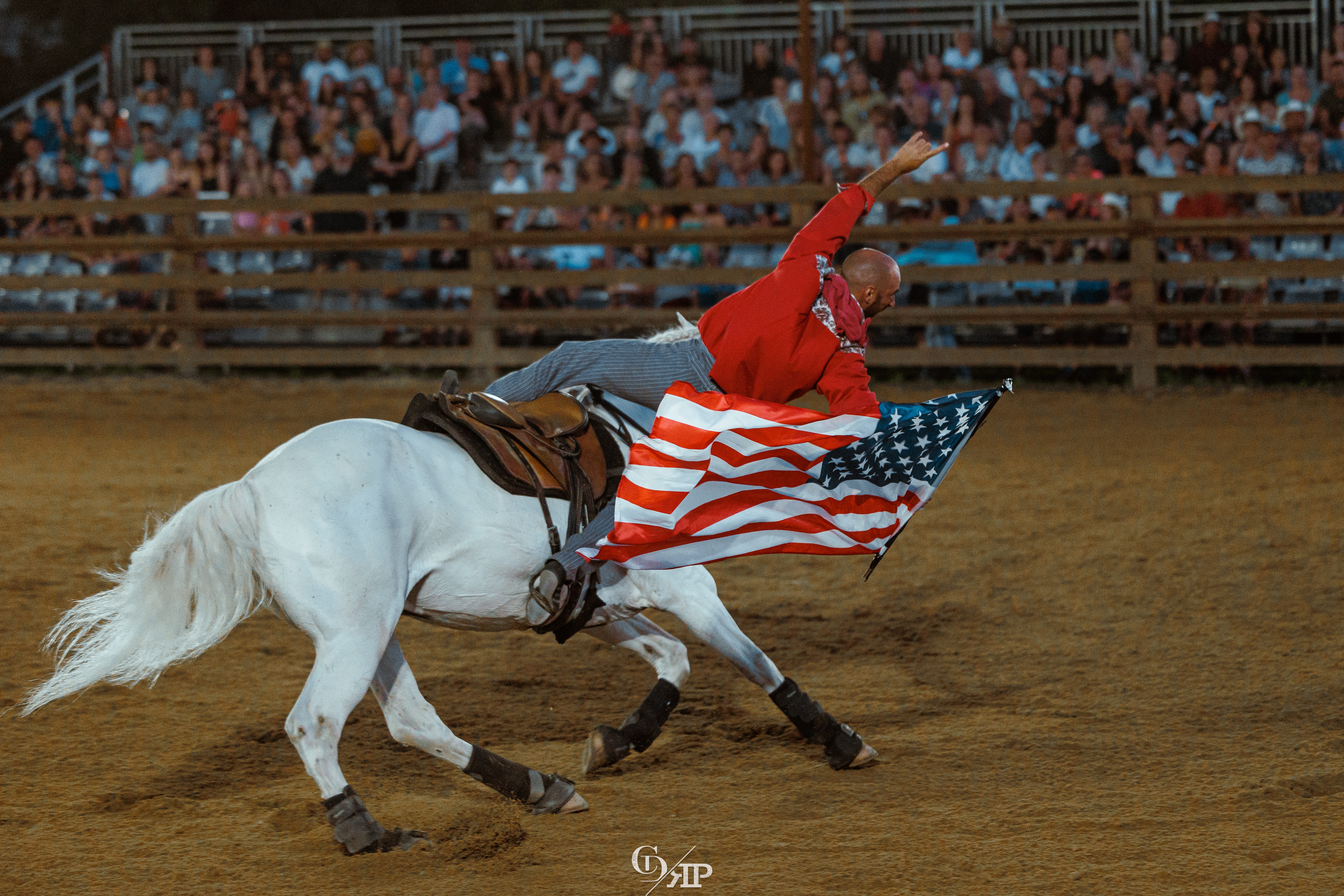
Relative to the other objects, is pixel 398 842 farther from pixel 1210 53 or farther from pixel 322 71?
pixel 322 71

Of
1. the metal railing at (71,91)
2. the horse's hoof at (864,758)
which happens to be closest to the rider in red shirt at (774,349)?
the horse's hoof at (864,758)

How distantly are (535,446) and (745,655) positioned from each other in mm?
1013

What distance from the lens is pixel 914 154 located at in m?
4.86

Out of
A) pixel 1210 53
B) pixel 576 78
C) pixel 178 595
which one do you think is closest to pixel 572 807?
pixel 178 595

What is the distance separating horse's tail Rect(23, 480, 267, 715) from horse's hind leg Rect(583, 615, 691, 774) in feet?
4.08

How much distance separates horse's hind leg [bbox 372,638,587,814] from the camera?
436cm

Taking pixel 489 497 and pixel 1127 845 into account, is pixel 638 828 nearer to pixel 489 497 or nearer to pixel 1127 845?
pixel 489 497

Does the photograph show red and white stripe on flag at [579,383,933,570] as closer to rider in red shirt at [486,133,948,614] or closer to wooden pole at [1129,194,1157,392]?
rider in red shirt at [486,133,948,614]

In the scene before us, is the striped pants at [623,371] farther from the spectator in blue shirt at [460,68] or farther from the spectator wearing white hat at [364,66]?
the spectator wearing white hat at [364,66]

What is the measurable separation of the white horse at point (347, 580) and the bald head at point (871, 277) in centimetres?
115

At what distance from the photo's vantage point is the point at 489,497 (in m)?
4.35

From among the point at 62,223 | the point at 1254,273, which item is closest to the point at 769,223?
the point at 1254,273

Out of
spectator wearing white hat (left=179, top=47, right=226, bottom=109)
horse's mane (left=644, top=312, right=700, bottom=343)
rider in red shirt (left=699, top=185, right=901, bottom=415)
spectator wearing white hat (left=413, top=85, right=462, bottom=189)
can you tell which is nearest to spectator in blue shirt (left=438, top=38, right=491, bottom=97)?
spectator wearing white hat (left=413, top=85, right=462, bottom=189)

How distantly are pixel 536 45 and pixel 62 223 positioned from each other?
227 inches
